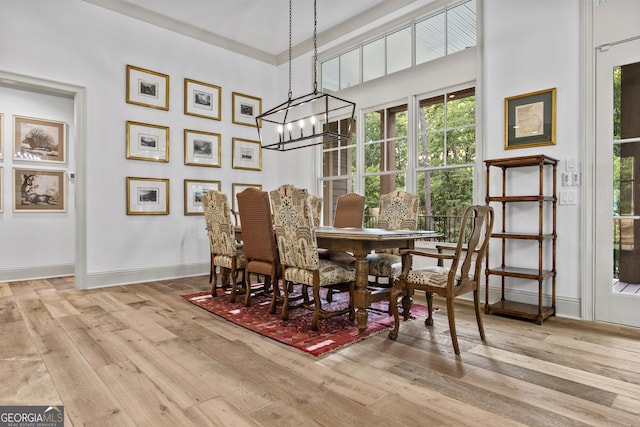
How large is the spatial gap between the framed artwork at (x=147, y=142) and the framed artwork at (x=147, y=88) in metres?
0.30

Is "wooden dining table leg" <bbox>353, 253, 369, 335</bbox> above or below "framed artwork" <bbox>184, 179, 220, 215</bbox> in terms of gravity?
below

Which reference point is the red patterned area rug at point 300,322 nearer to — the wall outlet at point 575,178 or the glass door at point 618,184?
the glass door at point 618,184

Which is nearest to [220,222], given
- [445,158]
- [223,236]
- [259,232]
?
[223,236]

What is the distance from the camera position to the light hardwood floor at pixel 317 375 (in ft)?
5.40

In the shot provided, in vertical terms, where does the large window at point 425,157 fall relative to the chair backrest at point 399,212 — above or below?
above

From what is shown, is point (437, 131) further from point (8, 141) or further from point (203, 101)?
point (8, 141)

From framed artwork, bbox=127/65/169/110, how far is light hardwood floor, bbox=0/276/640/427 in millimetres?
2914

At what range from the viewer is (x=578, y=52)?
315 centimetres

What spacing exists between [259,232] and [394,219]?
1.46 metres

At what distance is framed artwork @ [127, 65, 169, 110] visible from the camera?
4758 millimetres

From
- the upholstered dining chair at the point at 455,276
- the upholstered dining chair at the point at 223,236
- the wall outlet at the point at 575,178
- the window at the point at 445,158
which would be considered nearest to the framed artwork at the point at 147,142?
the upholstered dining chair at the point at 223,236

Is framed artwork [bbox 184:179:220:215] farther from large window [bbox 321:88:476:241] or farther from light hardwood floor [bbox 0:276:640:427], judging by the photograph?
light hardwood floor [bbox 0:276:640:427]

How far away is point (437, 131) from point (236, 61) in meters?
3.39

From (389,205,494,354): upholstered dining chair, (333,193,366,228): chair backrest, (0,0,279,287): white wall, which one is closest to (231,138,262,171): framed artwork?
(0,0,279,287): white wall
